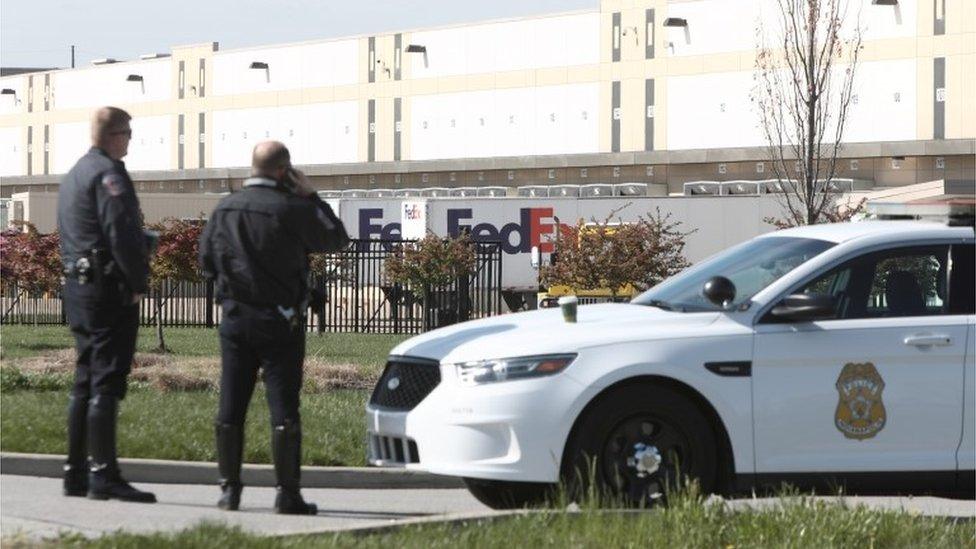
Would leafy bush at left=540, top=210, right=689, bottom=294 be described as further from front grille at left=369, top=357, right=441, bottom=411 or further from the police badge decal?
the police badge decal

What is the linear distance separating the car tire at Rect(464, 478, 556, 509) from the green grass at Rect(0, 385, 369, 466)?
181 cm

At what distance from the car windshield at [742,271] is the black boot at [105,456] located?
3138 millimetres

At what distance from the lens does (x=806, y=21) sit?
30.5 m

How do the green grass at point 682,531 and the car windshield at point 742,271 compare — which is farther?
the car windshield at point 742,271

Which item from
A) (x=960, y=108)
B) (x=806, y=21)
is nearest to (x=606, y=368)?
(x=806, y=21)

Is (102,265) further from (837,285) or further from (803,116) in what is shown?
(803,116)

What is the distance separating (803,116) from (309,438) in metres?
22.3

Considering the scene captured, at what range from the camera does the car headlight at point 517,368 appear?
9.48 meters

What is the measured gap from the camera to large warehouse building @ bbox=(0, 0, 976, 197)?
5369 centimetres

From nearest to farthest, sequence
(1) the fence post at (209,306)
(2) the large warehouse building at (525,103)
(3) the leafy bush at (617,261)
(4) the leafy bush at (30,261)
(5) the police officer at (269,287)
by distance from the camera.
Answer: (5) the police officer at (269,287) → (4) the leafy bush at (30,261) → (3) the leafy bush at (617,261) → (1) the fence post at (209,306) → (2) the large warehouse building at (525,103)

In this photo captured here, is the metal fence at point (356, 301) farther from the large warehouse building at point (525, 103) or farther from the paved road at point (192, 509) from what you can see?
the paved road at point (192, 509)

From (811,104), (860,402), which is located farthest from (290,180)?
(811,104)

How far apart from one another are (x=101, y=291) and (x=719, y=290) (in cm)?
327

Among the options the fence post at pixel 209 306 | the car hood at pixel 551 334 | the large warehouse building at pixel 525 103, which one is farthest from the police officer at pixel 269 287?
the large warehouse building at pixel 525 103
